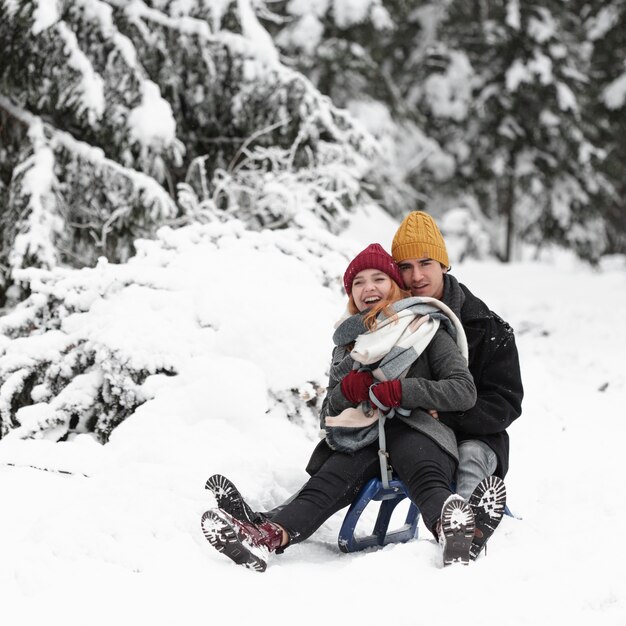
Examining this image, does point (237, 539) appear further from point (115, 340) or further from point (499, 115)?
point (499, 115)

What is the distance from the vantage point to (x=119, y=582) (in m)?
2.72

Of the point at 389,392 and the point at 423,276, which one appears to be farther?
the point at 423,276

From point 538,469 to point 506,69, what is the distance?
15.2 meters

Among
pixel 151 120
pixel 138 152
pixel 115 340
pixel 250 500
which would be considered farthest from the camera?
pixel 138 152

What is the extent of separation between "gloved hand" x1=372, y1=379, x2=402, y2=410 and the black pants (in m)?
0.20

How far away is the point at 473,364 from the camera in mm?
3465

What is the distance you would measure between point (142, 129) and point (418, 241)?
3517mm

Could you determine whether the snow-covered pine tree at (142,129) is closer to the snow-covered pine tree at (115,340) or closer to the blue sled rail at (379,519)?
the snow-covered pine tree at (115,340)

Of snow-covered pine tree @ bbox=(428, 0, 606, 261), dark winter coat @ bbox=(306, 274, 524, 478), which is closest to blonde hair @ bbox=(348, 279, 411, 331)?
dark winter coat @ bbox=(306, 274, 524, 478)

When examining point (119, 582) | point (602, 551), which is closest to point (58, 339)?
point (119, 582)

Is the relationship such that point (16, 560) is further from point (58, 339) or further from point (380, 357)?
point (58, 339)

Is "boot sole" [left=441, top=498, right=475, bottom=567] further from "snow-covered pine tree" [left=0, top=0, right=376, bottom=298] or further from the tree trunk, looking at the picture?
the tree trunk

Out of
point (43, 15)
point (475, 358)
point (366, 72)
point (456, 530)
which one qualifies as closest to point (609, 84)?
point (366, 72)

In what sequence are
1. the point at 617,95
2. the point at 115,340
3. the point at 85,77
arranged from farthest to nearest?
the point at 617,95, the point at 85,77, the point at 115,340
